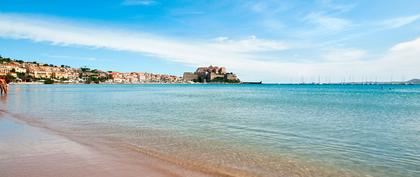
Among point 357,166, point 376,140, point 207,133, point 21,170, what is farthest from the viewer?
point 207,133

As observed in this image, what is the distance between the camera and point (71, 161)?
792cm

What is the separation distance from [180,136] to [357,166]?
6.67m

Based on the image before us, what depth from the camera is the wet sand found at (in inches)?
275

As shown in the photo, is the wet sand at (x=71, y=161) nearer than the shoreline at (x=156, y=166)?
Yes

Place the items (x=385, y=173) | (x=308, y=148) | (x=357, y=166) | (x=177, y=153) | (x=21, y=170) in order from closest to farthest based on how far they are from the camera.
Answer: (x=21, y=170) < (x=385, y=173) < (x=357, y=166) < (x=177, y=153) < (x=308, y=148)

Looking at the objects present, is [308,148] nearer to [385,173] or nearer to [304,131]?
[385,173]

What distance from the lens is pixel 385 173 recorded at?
7.80 m

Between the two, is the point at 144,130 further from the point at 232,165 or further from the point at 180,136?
the point at 232,165

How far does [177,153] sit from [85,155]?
261cm

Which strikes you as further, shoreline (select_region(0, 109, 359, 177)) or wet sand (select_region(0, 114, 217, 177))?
shoreline (select_region(0, 109, 359, 177))

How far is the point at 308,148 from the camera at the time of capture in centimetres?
1055

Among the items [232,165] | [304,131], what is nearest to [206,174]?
[232,165]

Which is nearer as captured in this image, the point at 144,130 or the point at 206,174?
the point at 206,174

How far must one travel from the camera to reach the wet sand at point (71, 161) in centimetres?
697
